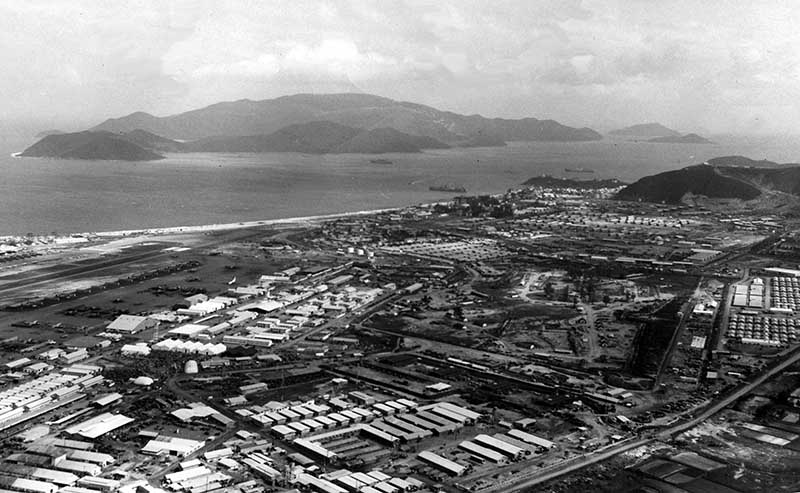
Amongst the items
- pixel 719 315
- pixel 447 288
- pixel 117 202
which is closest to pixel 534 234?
pixel 447 288

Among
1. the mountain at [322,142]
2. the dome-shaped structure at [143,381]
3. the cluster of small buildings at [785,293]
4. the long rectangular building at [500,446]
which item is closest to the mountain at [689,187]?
the cluster of small buildings at [785,293]

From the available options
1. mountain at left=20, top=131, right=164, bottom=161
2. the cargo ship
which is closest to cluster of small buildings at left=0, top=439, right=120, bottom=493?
the cargo ship

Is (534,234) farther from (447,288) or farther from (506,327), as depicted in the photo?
(506,327)

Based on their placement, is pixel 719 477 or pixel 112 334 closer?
pixel 719 477

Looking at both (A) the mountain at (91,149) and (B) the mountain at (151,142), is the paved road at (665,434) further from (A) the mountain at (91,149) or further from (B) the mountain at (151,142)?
(B) the mountain at (151,142)

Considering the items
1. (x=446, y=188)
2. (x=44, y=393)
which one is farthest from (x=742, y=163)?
(x=44, y=393)

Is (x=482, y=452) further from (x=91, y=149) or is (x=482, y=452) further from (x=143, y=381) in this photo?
(x=91, y=149)
